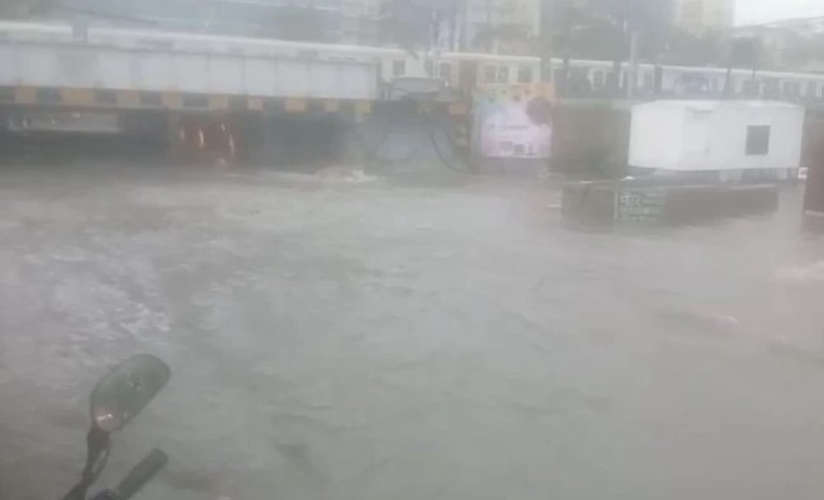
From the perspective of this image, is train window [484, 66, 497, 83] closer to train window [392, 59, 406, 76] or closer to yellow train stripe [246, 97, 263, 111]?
train window [392, 59, 406, 76]

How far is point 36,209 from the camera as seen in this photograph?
568cm

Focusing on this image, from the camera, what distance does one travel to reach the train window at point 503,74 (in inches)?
374

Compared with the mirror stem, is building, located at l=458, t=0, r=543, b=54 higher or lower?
higher

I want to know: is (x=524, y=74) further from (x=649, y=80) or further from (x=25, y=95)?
(x=25, y=95)

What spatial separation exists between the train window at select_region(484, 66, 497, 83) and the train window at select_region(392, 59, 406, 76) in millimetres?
781

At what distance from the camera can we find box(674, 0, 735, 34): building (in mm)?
3693

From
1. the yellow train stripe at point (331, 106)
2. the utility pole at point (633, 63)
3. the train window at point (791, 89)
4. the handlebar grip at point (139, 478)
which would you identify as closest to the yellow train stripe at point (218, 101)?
the yellow train stripe at point (331, 106)

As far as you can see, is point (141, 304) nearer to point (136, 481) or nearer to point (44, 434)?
point (44, 434)

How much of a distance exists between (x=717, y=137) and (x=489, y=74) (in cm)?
235

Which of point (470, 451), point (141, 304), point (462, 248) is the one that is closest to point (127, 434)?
point (470, 451)

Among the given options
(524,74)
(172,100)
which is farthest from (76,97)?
(524,74)

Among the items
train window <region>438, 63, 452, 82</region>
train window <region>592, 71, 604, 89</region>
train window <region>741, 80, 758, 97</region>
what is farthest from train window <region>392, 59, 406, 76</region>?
train window <region>741, 80, 758, 97</region>

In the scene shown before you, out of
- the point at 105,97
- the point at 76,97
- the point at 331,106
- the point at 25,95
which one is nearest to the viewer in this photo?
the point at 25,95

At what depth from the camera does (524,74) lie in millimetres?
9594
